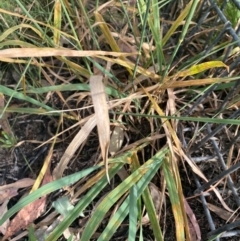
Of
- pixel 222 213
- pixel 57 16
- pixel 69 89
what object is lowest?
pixel 222 213

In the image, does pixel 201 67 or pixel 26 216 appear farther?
pixel 26 216

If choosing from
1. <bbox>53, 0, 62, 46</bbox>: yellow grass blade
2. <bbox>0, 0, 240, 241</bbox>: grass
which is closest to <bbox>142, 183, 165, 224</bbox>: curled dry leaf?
<bbox>0, 0, 240, 241</bbox>: grass

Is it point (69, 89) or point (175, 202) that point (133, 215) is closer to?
point (175, 202)

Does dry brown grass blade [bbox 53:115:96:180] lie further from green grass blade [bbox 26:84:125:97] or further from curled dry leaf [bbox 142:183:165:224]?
curled dry leaf [bbox 142:183:165:224]

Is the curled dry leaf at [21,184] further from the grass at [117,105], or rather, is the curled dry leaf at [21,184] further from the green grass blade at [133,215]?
the green grass blade at [133,215]

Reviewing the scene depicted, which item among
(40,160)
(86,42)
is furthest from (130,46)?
(40,160)

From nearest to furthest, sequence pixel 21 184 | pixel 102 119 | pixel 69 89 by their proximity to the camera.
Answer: pixel 102 119
pixel 69 89
pixel 21 184

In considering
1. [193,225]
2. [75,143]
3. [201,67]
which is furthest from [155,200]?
[201,67]

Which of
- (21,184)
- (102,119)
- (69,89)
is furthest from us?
(21,184)

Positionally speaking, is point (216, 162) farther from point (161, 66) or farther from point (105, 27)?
point (105, 27)

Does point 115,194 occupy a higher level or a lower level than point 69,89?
lower
